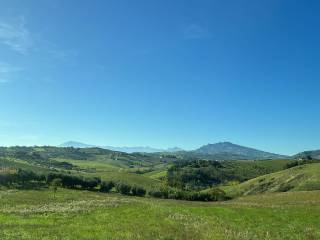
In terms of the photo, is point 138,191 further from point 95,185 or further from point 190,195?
point 190,195

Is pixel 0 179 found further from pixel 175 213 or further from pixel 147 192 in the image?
pixel 175 213

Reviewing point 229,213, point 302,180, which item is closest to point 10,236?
point 229,213

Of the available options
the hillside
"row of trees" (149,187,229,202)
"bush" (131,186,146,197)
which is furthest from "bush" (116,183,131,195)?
the hillside

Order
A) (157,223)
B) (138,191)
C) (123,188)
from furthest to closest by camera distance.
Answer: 1. (138,191)
2. (123,188)
3. (157,223)

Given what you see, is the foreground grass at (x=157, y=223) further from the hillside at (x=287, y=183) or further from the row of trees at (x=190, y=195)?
the hillside at (x=287, y=183)

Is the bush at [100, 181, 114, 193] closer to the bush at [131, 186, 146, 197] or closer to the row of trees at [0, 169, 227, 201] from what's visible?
the row of trees at [0, 169, 227, 201]

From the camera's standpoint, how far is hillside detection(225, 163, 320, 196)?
13738cm

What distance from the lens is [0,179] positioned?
12056 centimetres

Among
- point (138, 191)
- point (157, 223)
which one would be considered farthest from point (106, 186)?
point (157, 223)

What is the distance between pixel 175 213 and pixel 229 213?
6.41m

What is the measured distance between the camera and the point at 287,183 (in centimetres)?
14800

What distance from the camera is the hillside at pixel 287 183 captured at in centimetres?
13738

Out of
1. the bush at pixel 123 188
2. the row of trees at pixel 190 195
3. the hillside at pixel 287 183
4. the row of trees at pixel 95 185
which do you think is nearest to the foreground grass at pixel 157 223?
the row of trees at pixel 190 195

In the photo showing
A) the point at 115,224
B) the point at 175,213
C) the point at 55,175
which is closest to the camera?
the point at 115,224
